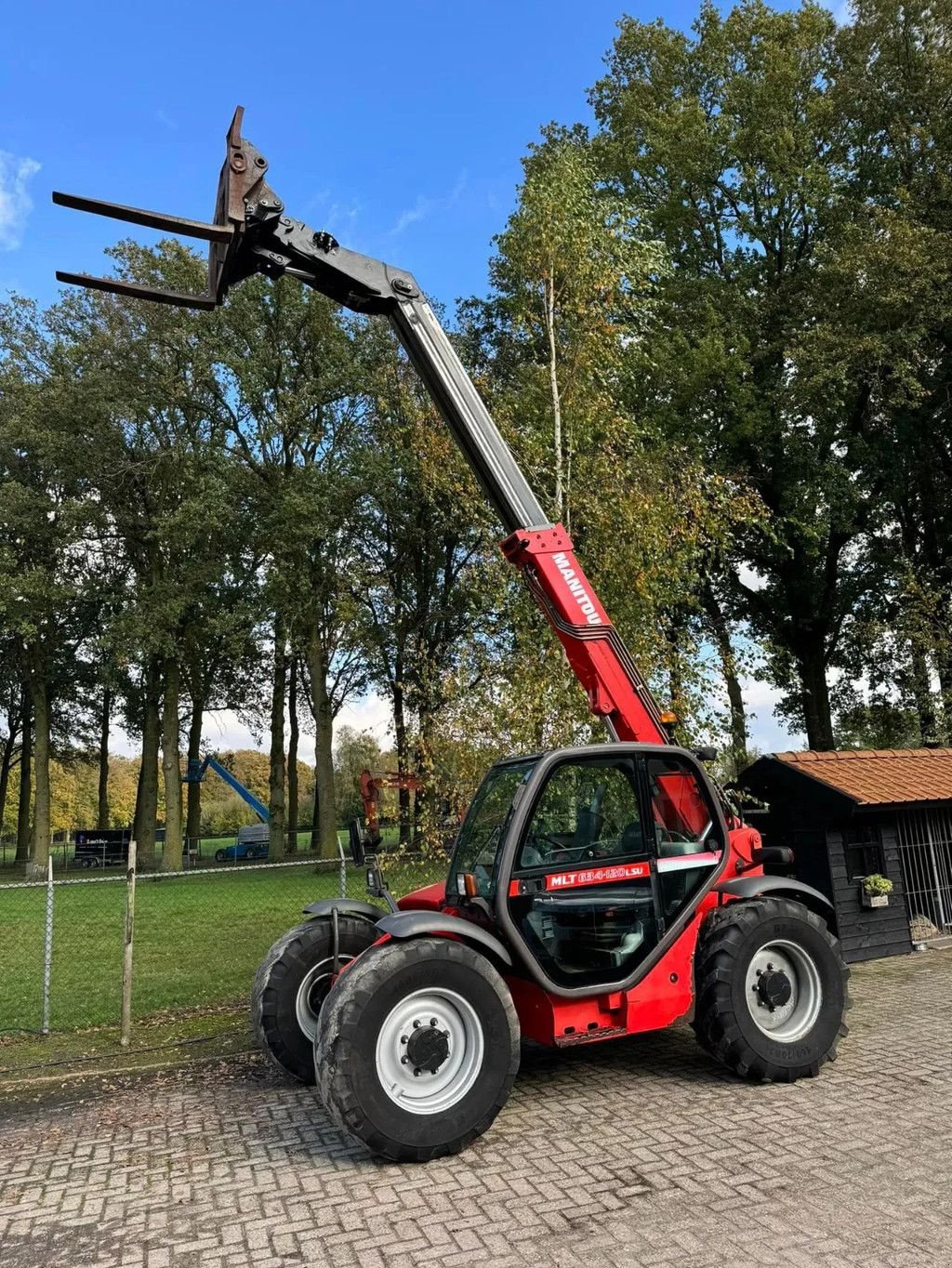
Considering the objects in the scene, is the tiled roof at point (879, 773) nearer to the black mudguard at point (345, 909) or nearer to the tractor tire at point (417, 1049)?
the black mudguard at point (345, 909)

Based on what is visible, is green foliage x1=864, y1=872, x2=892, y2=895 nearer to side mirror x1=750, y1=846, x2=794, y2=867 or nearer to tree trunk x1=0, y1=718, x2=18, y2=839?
side mirror x1=750, y1=846, x2=794, y2=867

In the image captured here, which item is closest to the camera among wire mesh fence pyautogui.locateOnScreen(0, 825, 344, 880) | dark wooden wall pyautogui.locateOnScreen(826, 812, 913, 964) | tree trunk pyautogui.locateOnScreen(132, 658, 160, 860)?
dark wooden wall pyautogui.locateOnScreen(826, 812, 913, 964)

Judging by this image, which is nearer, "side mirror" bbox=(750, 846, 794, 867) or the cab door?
the cab door

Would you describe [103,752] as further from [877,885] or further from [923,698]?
[877,885]

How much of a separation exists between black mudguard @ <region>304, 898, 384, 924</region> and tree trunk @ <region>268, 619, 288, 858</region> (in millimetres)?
20526

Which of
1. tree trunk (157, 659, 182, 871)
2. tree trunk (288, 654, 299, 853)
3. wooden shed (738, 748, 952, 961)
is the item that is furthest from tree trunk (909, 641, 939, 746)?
tree trunk (157, 659, 182, 871)

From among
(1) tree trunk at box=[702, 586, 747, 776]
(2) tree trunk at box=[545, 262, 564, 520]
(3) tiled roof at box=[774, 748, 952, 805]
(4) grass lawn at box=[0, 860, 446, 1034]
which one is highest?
(2) tree trunk at box=[545, 262, 564, 520]

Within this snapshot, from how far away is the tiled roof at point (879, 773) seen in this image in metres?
10.0

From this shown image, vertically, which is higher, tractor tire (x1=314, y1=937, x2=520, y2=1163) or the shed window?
the shed window

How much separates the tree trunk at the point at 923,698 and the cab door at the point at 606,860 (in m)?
14.4

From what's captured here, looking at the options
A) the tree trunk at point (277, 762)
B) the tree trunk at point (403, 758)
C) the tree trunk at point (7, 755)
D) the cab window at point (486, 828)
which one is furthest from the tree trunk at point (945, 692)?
the tree trunk at point (7, 755)

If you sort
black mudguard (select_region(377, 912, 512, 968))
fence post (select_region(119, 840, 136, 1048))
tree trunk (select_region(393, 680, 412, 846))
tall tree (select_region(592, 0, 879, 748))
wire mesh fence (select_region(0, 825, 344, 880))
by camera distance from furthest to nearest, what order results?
1. wire mesh fence (select_region(0, 825, 344, 880))
2. tall tree (select_region(592, 0, 879, 748))
3. tree trunk (select_region(393, 680, 412, 846))
4. fence post (select_region(119, 840, 136, 1048))
5. black mudguard (select_region(377, 912, 512, 968))

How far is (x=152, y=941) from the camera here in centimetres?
1310

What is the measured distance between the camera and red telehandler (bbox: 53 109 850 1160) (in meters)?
4.73
